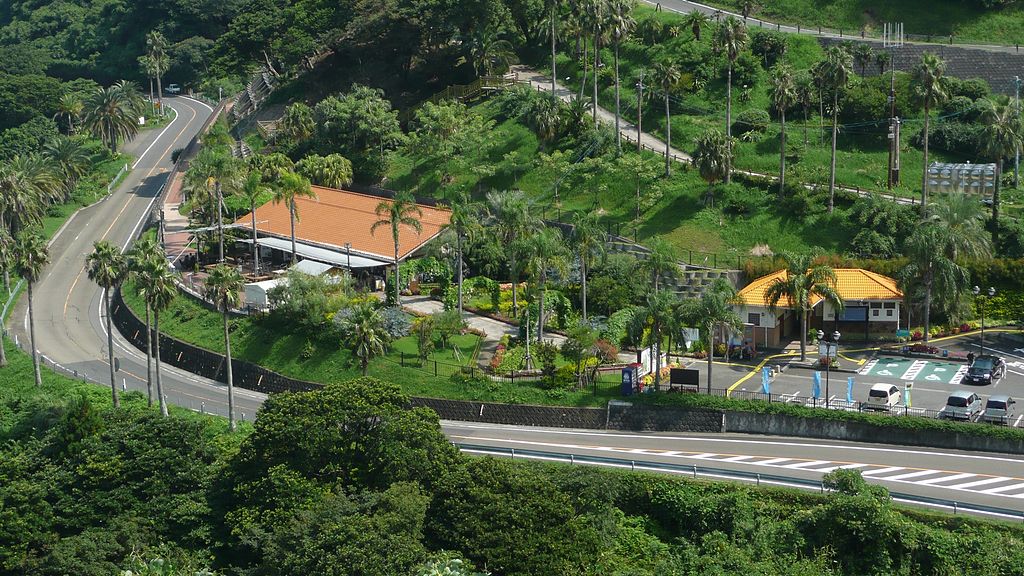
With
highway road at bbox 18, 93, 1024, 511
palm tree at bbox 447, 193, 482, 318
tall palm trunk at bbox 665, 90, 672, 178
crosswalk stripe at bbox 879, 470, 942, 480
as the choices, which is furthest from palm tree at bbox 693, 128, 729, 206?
crosswalk stripe at bbox 879, 470, 942, 480

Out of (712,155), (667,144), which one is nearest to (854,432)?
(712,155)

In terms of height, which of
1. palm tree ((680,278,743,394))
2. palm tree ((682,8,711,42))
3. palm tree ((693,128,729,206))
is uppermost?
palm tree ((682,8,711,42))

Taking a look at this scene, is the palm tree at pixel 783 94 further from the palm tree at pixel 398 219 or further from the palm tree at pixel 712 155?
the palm tree at pixel 398 219

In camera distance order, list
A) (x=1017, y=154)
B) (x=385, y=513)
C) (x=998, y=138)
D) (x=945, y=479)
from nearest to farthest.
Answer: (x=385, y=513) → (x=945, y=479) → (x=998, y=138) → (x=1017, y=154)

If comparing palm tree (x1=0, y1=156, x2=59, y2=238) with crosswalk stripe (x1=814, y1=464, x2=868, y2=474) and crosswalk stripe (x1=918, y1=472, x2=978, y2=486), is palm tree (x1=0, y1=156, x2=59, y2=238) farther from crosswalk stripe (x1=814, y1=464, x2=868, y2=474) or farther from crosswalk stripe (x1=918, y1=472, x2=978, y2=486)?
crosswalk stripe (x1=918, y1=472, x2=978, y2=486)

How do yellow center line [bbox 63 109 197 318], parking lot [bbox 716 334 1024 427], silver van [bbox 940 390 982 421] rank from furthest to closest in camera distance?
yellow center line [bbox 63 109 197 318] → parking lot [bbox 716 334 1024 427] → silver van [bbox 940 390 982 421]

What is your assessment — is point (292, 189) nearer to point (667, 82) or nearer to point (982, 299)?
point (667, 82)

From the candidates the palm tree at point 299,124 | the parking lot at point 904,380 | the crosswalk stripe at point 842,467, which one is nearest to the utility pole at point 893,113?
the parking lot at point 904,380
